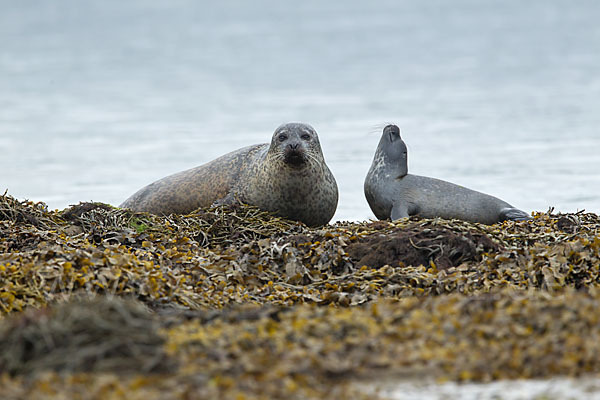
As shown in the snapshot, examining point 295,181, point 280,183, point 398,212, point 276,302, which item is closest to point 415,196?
point 398,212

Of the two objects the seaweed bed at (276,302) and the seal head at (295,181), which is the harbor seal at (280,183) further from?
the seaweed bed at (276,302)

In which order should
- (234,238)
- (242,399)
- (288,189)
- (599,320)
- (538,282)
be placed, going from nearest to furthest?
(242,399)
(599,320)
(538,282)
(234,238)
(288,189)

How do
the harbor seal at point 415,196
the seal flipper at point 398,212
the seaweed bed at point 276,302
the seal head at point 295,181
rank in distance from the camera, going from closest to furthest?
the seaweed bed at point 276,302, the seal head at point 295,181, the seal flipper at point 398,212, the harbor seal at point 415,196

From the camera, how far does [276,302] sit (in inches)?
235

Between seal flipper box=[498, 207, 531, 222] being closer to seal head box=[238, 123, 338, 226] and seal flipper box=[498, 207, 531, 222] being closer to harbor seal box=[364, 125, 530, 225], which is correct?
harbor seal box=[364, 125, 530, 225]

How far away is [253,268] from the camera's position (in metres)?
6.63

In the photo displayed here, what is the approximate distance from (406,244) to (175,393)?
401 cm

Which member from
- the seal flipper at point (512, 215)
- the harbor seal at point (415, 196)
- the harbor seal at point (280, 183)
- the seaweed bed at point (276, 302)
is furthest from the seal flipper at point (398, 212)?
the seal flipper at point (512, 215)

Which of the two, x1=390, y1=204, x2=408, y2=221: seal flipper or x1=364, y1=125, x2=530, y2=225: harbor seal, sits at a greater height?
x1=364, y1=125, x2=530, y2=225: harbor seal

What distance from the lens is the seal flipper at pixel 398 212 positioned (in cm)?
867

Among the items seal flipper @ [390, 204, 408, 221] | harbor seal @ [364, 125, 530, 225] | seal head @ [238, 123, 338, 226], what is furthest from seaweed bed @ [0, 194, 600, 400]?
seal flipper @ [390, 204, 408, 221]

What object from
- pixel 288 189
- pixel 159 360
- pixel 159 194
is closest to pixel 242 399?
pixel 159 360

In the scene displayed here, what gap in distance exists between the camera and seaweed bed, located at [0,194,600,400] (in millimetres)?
3189

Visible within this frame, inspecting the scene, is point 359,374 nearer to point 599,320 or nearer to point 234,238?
point 599,320
